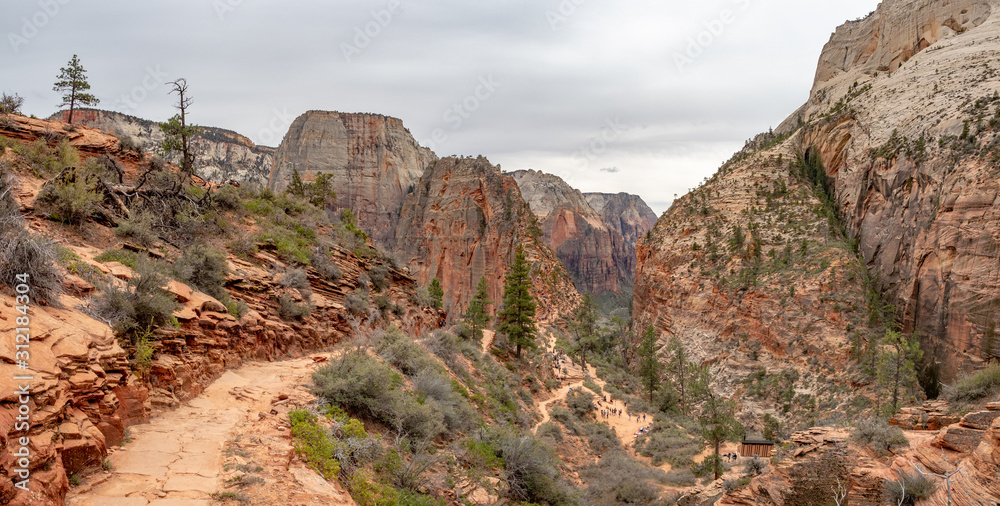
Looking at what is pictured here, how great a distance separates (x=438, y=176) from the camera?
72.9 metres

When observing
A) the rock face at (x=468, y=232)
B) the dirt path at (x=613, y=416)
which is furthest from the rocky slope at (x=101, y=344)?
the rock face at (x=468, y=232)

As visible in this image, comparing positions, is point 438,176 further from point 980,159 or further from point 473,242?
point 980,159

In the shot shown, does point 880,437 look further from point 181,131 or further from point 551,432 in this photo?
point 181,131

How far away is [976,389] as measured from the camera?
47.8 feet

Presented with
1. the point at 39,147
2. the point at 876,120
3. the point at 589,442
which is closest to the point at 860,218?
the point at 876,120

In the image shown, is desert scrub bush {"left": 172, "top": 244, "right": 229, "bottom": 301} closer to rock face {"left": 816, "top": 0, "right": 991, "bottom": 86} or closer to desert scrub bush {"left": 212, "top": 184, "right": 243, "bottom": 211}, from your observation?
desert scrub bush {"left": 212, "top": 184, "right": 243, "bottom": 211}

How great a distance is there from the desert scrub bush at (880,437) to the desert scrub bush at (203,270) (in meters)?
17.4

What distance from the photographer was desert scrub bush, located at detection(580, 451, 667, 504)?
58.9ft

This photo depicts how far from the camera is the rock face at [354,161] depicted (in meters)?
89.6

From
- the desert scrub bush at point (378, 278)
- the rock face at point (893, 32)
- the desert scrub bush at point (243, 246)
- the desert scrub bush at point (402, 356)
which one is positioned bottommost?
the desert scrub bush at point (402, 356)

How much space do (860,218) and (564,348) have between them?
27447mm

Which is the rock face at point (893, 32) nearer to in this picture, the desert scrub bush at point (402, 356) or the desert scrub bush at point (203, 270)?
the desert scrub bush at point (402, 356)

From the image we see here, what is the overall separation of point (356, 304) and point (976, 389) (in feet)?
66.9

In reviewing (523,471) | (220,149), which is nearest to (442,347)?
(523,471)
